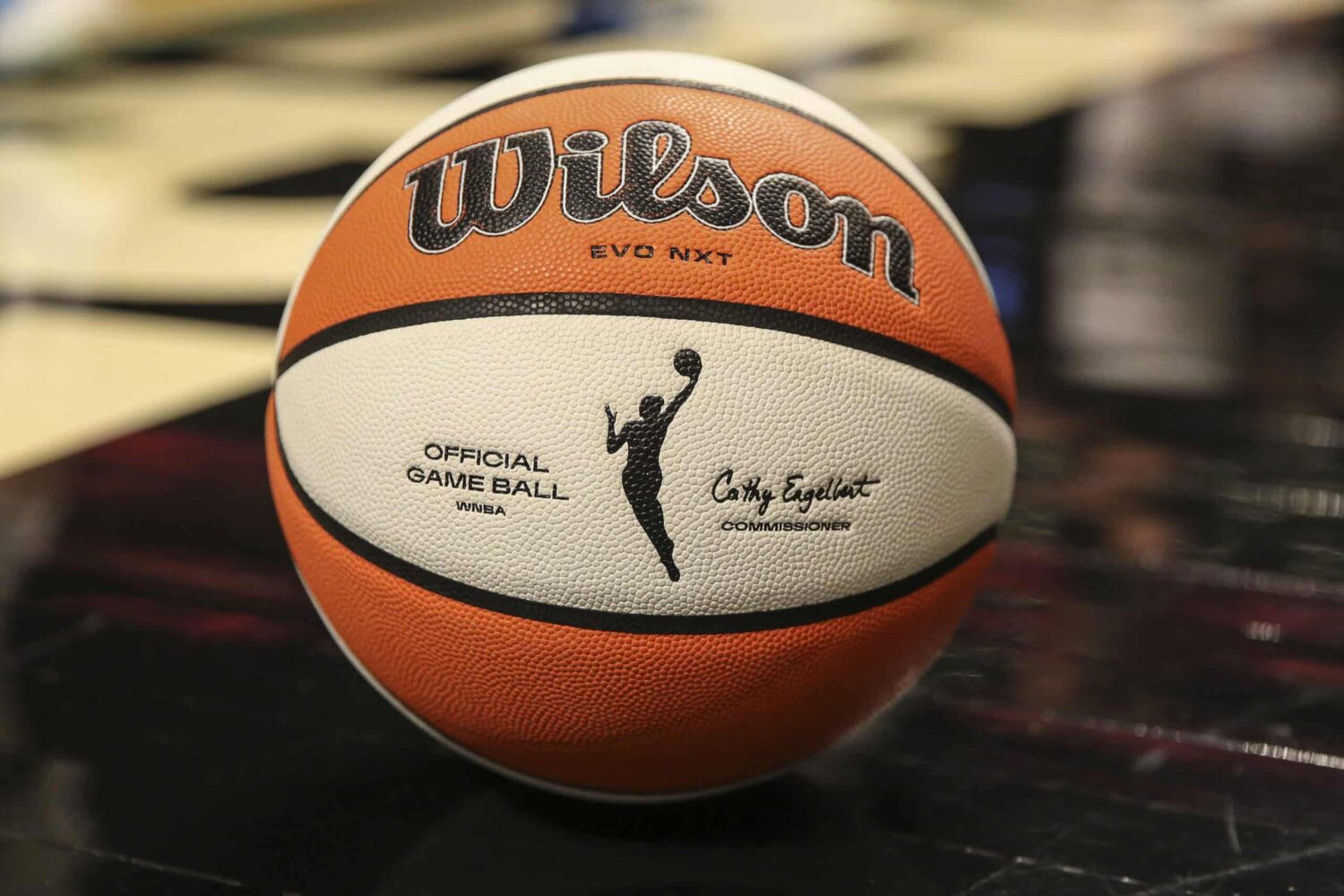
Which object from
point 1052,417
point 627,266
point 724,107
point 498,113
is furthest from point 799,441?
point 1052,417

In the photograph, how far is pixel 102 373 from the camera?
2.98 meters

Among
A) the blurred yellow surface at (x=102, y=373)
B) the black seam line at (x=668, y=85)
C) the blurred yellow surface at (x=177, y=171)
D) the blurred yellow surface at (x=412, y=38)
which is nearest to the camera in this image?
the black seam line at (x=668, y=85)

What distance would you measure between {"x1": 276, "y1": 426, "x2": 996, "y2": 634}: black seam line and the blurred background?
27 cm

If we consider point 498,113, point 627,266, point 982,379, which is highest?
point 498,113

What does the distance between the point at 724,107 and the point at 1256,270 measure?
9.05 ft

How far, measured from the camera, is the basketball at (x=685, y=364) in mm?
1310

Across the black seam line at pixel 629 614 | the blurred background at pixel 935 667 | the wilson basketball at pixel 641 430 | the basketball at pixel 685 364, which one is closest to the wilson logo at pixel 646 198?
the wilson basketball at pixel 641 430

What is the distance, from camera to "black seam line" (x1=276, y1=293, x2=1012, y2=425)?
1320mm

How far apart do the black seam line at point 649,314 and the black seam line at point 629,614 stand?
0.20m

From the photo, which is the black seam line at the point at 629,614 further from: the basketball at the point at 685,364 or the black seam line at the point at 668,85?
the black seam line at the point at 668,85

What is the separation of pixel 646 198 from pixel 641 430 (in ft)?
0.71

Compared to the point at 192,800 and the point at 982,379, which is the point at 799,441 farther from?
the point at 192,800

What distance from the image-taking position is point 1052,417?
2.76 m
